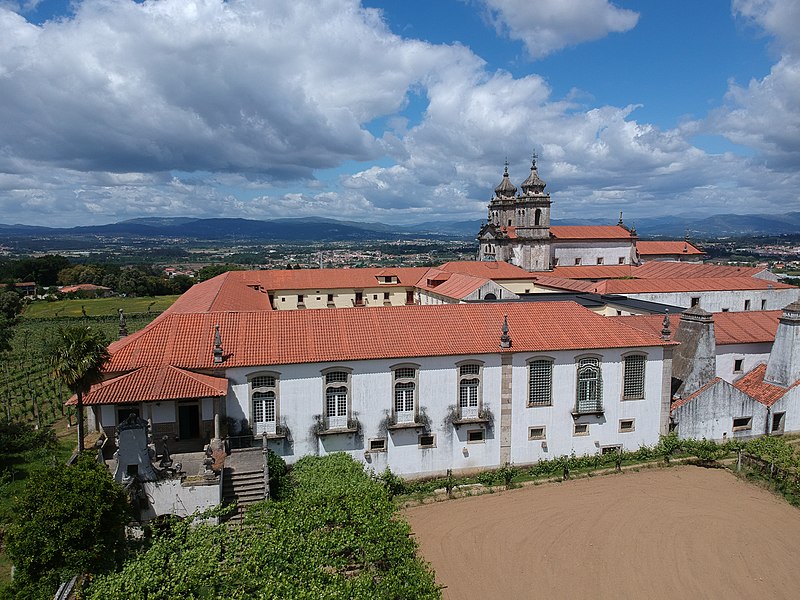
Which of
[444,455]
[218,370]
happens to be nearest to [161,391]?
[218,370]

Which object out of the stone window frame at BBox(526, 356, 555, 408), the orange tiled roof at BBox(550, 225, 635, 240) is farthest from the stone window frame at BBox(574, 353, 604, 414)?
the orange tiled roof at BBox(550, 225, 635, 240)

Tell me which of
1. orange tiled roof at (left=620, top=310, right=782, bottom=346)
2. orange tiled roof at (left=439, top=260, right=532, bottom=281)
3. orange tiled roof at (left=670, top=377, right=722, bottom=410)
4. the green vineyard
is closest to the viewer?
orange tiled roof at (left=670, top=377, right=722, bottom=410)

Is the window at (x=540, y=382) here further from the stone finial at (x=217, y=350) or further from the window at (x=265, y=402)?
the stone finial at (x=217, y=350)

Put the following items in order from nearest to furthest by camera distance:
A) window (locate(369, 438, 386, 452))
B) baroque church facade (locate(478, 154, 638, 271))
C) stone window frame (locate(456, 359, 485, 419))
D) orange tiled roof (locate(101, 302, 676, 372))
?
orange tiled roof (locate(101, 302, 676, 372)) → window (locate(369, 438, 386, 452)) → stone window frame (locate(456, 359, 485, 419)) → baroque church facade (locate(478, 154, 638, 271))

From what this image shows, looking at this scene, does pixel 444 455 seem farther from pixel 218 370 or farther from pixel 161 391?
pixel 161 391

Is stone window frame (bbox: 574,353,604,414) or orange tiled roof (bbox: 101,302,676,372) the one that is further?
stone window frame (bbox: 574,353,604,414)

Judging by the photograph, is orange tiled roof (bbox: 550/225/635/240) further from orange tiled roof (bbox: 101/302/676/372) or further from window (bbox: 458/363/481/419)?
window (bbox: 458/363/481/419)
